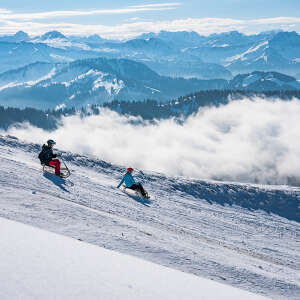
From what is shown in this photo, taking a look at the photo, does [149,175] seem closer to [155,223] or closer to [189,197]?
[189,197]

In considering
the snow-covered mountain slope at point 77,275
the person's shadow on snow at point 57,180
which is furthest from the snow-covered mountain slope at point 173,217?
the snow-covered mountain slope at point 77,275

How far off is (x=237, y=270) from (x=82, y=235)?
19.4 ft

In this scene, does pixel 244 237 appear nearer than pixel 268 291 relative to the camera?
No

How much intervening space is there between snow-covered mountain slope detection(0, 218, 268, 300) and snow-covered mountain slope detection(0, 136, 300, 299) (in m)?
2.34

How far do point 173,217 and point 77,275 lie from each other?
15788 mm

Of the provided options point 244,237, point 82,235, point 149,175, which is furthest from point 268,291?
point 149,175

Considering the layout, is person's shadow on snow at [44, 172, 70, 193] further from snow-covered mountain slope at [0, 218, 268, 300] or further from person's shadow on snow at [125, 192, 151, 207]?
snow-covered mountain slope at [0, 218, 268, 300]

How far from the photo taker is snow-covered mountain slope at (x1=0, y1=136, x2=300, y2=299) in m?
12.0

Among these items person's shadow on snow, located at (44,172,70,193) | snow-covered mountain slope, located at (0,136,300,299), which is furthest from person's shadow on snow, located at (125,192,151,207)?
person's shadow on snow, located at (44,172,70,193)

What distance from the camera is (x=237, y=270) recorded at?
12.5m

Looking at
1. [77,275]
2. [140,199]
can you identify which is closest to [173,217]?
[140,199]

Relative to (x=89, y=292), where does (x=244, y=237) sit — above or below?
below

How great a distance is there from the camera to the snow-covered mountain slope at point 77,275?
6.18 m

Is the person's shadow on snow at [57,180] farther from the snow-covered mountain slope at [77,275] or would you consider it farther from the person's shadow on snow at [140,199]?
the snow-covered mountain slope at [77,275]
